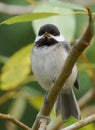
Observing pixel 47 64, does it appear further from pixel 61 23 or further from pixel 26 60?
pixel 61 23

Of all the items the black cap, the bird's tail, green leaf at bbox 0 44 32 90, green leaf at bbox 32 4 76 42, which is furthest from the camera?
the black cap

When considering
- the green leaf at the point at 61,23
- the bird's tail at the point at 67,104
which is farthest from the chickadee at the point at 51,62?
the green leaf at the point at 61,23

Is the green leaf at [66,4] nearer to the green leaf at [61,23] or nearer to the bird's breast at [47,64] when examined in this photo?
the green leaf at [61,23]

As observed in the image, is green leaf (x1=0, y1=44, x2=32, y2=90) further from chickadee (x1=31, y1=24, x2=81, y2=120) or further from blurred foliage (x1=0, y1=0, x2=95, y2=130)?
chickadee (x1=31, y1=24, x2=81, y2=120)

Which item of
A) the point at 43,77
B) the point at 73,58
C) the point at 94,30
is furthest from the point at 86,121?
the point at 43,77

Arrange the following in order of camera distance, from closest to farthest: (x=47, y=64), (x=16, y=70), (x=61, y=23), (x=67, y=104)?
(x=61, y=23), (x=16, y=70), (x=47, y=64), (x=67, y=104)

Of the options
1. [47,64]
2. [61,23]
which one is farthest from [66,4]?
[47,64]

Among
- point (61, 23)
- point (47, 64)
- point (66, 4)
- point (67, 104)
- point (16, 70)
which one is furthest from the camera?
point (67, 104)

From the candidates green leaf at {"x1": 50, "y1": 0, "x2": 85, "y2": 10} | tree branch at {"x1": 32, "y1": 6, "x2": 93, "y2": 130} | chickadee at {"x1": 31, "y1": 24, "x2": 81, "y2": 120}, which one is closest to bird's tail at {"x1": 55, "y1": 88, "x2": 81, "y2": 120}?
chickadee at {"x1": 31, "y1": 24, "x2": 81, "y2": 120}
